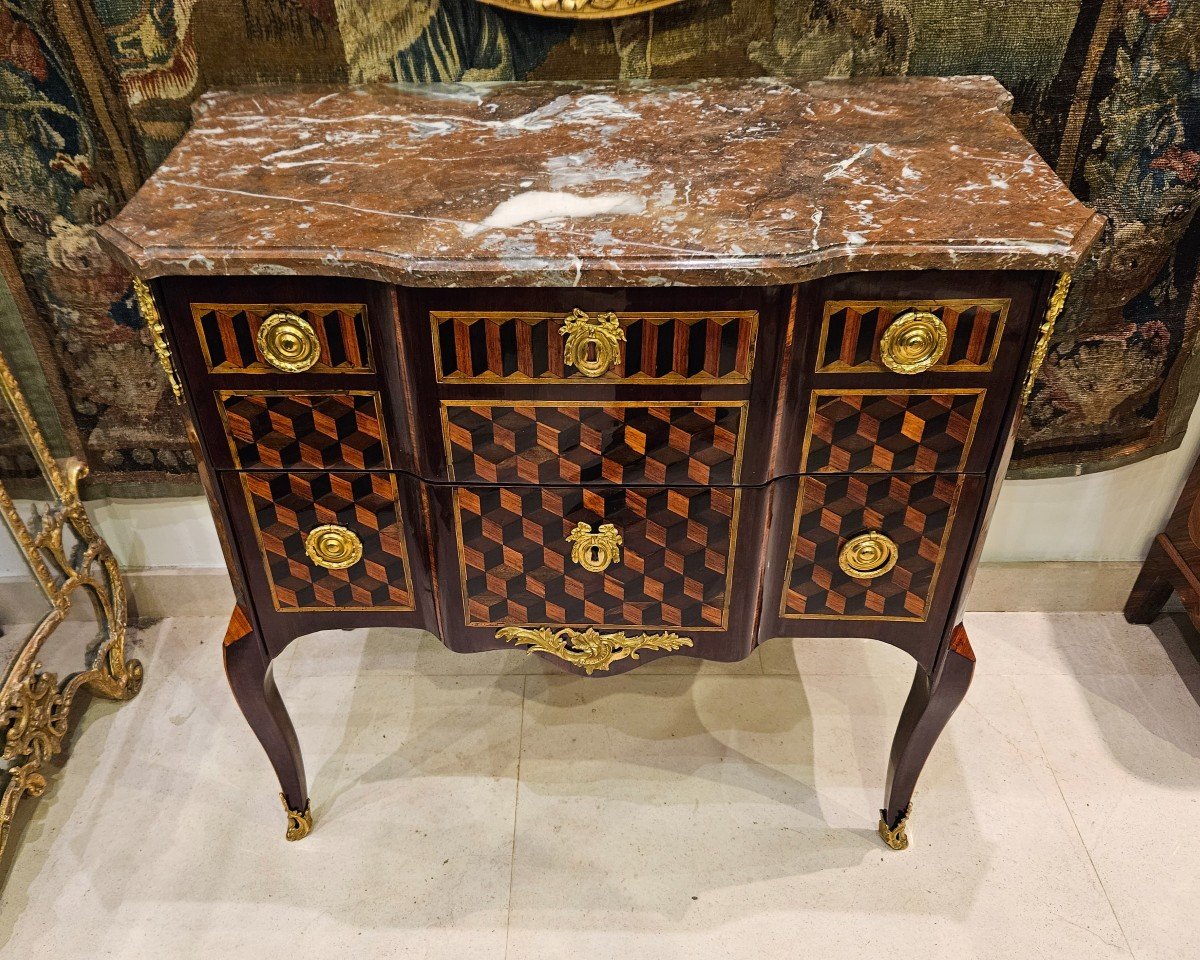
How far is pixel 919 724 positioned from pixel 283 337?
105 cm

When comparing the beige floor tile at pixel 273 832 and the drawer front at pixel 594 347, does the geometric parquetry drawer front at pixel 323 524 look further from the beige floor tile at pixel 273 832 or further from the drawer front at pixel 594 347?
the beige floor tile at pixel 273 832

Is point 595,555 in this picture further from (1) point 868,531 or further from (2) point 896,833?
(2) point 896,833

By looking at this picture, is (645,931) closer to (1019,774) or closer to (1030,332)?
(1019,774)

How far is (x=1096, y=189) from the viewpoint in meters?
1.49

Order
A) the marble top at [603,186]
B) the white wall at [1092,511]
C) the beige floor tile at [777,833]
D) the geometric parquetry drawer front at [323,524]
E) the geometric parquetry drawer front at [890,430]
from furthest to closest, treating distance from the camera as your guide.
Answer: the white wall at [1092,511], the beige floor tile at [777,833], the geometric parquetry drawer front at [323,524], the geometric parquetry drawer front at [890,430], the marble top at [603,186]

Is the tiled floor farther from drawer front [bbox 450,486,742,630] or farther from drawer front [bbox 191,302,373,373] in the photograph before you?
drawer front [bbox 191,302,373,373]

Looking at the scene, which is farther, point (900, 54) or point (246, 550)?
point (900, 54)

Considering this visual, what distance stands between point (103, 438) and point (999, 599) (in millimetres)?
1765

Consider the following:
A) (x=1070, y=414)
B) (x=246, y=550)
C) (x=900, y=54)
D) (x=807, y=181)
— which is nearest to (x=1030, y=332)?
(x=807, y=181)

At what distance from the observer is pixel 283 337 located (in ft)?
3.57

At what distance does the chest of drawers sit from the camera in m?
1.03

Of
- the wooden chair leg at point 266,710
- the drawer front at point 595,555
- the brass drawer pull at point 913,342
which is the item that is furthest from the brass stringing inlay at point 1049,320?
the wooden chair leg at point 266,710

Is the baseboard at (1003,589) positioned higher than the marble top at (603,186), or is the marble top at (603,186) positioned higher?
the marble top at (603,186)

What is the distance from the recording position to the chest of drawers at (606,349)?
1.03m
